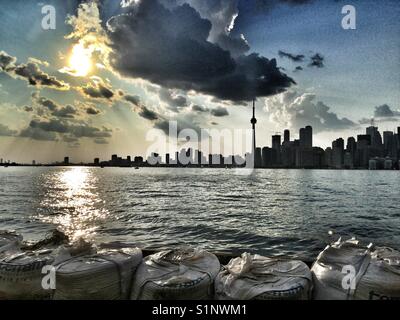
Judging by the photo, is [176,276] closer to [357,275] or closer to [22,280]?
[22,280]

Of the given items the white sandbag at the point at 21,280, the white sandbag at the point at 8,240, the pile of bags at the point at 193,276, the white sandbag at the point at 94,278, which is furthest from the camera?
the white sandbag at the point at 8,240

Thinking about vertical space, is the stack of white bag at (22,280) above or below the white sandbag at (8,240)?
below

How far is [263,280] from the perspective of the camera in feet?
10.2

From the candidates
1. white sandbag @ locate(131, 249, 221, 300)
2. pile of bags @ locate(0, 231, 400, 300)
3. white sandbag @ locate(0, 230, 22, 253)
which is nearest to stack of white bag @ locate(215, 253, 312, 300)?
pile of bags @ locate(0, 231, 400, 300)

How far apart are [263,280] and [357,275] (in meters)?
1.03

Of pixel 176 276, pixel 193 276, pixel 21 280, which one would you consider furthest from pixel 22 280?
pixel 193 276

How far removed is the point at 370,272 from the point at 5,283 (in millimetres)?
4152

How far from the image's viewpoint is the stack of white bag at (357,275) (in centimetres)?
298

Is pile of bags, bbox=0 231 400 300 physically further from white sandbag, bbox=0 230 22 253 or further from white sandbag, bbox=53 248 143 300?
white sandbag, bbox=0 230 22 253

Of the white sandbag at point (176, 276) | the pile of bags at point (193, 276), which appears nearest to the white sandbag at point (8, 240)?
the pile of bags at point (193, 276)

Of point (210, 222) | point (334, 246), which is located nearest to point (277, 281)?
point (334, 246)

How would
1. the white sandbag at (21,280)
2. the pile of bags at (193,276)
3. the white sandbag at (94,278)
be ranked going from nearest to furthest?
the pile of bags at (193,276), the white sandbag at (94,278), the white sandbag at (21,280)

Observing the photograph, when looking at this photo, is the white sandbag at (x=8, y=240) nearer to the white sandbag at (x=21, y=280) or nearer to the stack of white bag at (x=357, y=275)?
the white sandbag at (x=21, y=280)

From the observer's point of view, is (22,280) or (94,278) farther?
(22,280)
